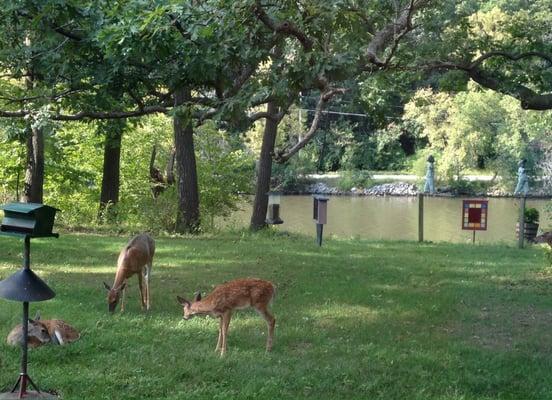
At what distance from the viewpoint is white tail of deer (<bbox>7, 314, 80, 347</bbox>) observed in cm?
670

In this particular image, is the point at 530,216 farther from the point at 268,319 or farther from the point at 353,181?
the point at 353,181

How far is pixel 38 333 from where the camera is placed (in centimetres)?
672

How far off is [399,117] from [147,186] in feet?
90.5

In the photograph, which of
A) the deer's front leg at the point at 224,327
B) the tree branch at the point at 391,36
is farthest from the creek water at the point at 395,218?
the deer's front leg at the point at 224,327

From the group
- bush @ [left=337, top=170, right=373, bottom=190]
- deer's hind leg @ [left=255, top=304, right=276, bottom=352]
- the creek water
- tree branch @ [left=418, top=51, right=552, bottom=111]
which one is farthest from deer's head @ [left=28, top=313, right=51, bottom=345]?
bush @ [left=337, top=170, right=373, bottom=190]

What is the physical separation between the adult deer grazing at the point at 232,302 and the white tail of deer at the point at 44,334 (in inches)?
44.6

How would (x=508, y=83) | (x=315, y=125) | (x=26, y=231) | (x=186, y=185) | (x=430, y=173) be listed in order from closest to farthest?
(x=26, y=231), (x=315, y=125), (x=508, y=83), (x=186, y=185), (x=430, y=173)

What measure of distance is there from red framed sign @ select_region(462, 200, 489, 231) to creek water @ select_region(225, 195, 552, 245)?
6.51ft

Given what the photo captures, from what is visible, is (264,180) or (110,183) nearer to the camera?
(264,180)

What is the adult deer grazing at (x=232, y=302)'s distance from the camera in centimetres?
667

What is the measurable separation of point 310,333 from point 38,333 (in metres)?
2.65

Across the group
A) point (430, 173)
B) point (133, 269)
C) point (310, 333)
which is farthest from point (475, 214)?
point (133, 269)

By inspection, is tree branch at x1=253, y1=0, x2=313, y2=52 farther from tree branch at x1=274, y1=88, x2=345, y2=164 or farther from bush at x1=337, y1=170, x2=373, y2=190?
bush at x1=337, y1=170, x2=373, y2=190

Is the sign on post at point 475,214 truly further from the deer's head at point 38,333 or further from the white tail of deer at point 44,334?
the deer's head at point 38,333
